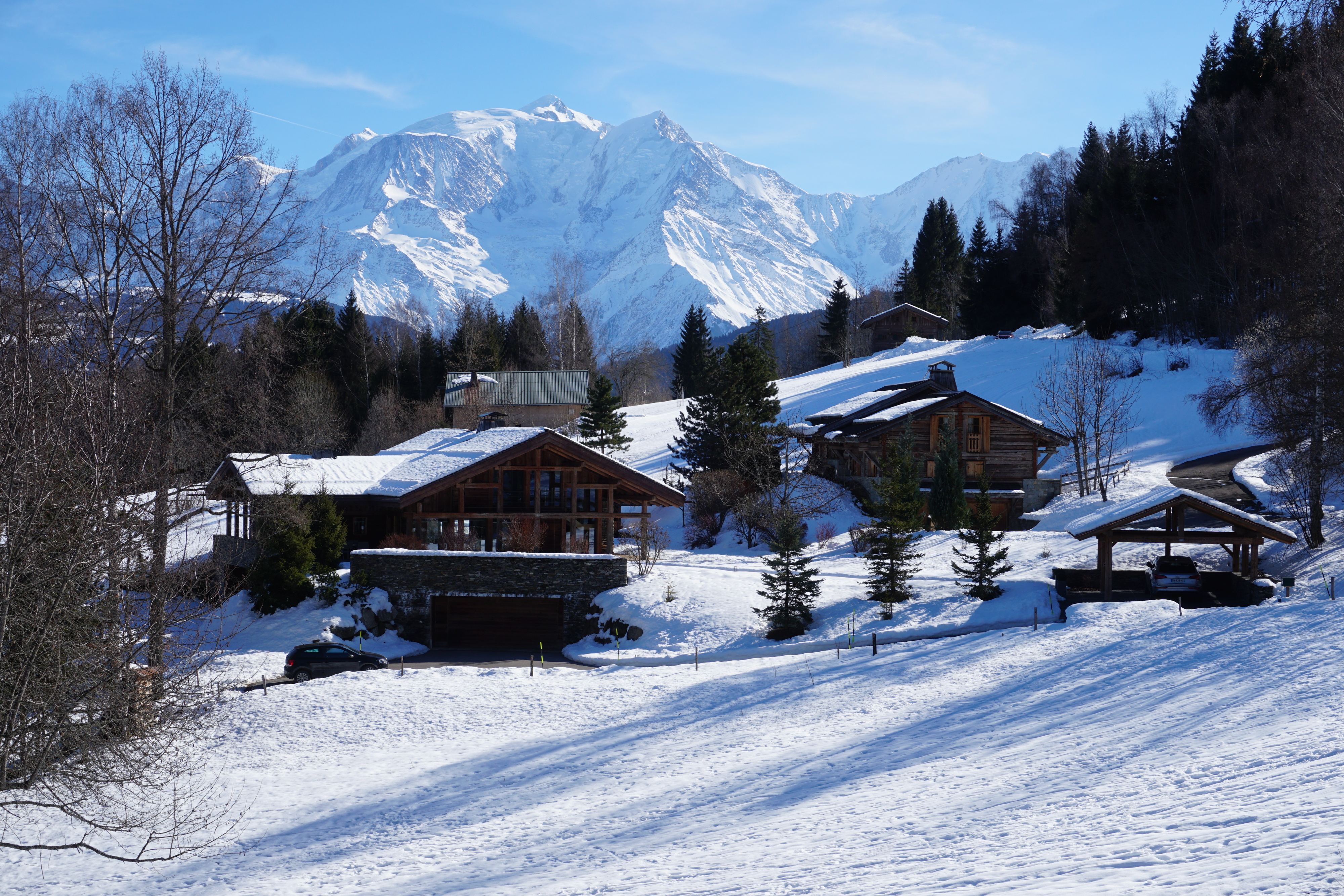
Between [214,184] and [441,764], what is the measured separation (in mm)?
13344

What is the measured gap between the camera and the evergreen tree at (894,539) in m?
28.3

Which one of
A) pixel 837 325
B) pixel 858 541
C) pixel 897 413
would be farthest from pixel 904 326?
pixel 858 541

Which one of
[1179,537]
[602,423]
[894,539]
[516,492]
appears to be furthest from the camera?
[602,423]

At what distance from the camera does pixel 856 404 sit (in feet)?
184

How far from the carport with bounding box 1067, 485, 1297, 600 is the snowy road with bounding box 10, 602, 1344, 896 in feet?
9.85

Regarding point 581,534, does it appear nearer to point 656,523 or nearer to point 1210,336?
point 656,523

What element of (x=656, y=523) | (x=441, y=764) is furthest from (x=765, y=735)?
(x=656, y=523)

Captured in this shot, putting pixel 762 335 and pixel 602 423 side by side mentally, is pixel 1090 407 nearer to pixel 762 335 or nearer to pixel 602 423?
pixel 602 423

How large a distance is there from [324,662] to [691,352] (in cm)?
6602

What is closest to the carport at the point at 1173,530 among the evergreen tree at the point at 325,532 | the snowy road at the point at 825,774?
the snowy road at the point at 825,774

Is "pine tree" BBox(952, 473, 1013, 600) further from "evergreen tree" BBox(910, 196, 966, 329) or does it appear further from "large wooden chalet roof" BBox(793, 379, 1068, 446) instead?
"evergreen tree" BBox(910, 196, 966, 329)

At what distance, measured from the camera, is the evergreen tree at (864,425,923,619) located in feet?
92.7

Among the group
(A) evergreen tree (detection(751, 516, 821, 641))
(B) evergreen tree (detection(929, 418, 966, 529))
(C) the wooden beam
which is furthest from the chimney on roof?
(A) evergreen tree (detection(751, 516, 821, 641))

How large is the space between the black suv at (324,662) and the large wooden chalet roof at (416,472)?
6931 millimetres
